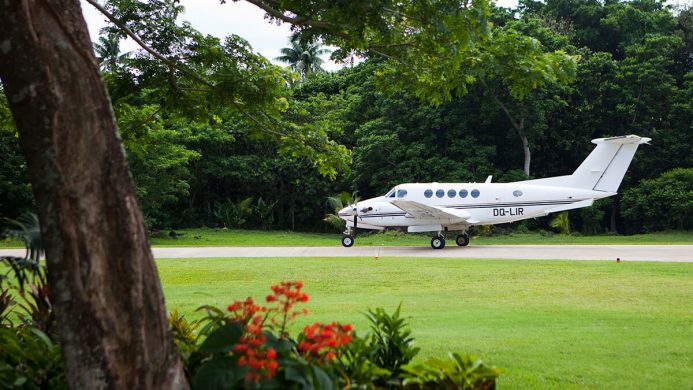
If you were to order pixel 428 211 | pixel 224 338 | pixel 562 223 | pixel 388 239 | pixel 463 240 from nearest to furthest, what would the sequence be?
1. pixel 224 338
2. pixel 428 211
3. pixel 463 240
4. pixel 388 239
5. pixel 562 223

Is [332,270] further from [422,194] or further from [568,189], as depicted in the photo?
[568,189]

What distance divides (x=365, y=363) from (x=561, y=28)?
37.5 metres

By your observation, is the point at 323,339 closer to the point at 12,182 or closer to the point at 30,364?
the point at 30,364

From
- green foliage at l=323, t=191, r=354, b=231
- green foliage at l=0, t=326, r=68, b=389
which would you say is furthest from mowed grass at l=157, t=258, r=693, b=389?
green foliage at l=323, t=191, r=354, b=231

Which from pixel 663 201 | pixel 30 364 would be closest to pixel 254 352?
pixel 30 364

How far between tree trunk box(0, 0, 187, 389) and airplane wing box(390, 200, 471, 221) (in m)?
20.9

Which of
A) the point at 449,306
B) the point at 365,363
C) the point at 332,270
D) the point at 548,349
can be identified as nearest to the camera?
the point at 365,363

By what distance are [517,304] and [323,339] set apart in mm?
8200

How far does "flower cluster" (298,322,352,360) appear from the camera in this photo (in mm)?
3371

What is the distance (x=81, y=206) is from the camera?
324cm

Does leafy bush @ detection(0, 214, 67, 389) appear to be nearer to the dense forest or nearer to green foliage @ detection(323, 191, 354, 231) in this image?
the dense forest

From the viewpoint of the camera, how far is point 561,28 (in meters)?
37.8

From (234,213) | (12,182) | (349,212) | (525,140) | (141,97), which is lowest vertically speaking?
(349,212)

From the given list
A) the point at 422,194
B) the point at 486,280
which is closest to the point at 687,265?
the point at 486,280
